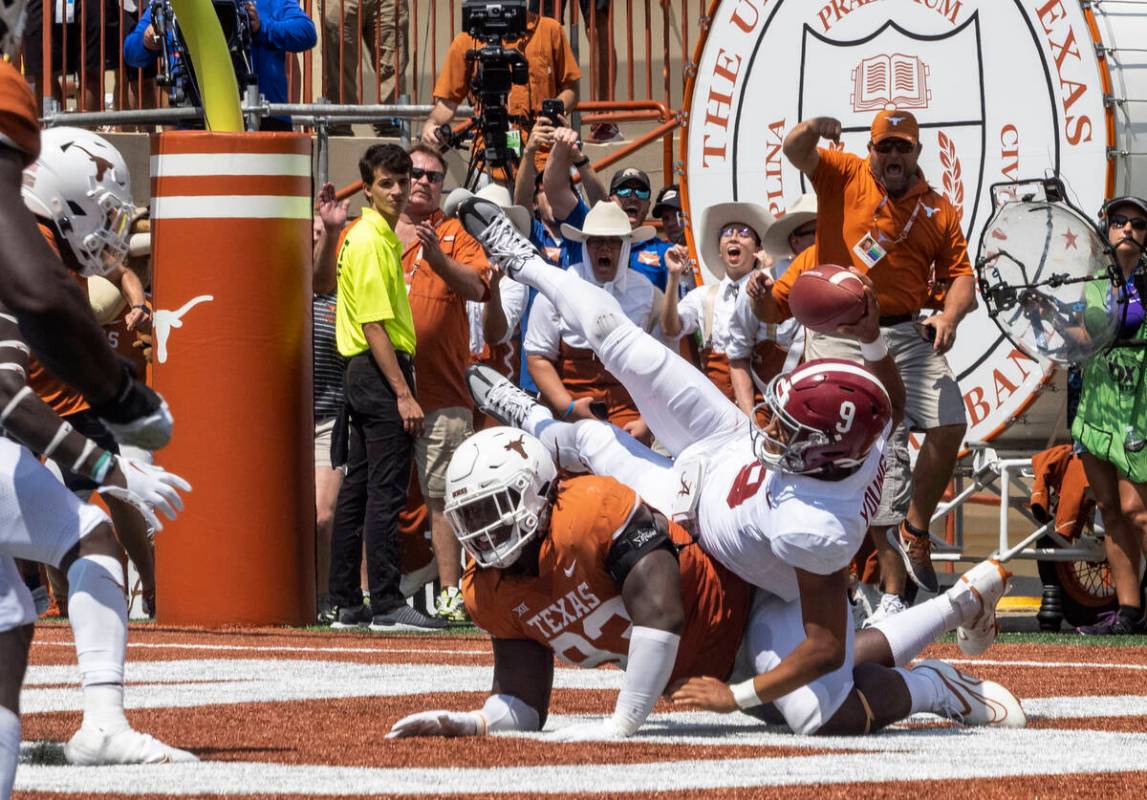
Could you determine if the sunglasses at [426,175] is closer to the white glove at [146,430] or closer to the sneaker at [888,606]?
the sneaker at [888,606]

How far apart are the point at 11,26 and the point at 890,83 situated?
7.68m

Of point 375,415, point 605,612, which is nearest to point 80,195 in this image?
point 605,612

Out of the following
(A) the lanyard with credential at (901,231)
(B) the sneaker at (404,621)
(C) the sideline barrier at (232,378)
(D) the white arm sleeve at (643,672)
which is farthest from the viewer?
(B) the sneaker at (404,621)

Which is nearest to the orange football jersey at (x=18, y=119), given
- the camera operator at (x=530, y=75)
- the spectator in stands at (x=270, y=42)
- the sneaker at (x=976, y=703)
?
the sneaker at (x=976, y=703)

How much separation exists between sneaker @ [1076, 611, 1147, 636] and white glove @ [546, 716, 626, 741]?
4807 millimetres

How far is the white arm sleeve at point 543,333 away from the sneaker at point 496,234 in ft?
6.83

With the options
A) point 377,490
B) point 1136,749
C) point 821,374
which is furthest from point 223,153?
point 1136,749

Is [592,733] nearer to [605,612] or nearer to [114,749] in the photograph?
[605,612]

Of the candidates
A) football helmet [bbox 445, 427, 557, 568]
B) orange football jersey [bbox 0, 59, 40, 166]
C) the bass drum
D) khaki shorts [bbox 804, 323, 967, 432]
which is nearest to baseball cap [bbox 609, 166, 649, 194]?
the bass drum

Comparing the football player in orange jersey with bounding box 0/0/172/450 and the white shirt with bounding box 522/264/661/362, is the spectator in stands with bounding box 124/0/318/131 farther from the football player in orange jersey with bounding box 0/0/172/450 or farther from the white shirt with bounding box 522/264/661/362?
the football player in orange jersey with bounding box 0/0/172/450

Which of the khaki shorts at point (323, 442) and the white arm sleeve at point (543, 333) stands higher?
the white arm sleeve at point (543, 333)

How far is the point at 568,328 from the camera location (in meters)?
9.43

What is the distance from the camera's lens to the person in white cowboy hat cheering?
931 centimetres

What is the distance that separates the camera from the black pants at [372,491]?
927 centimetres
